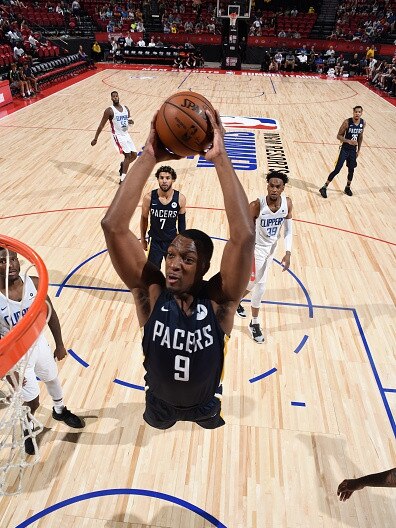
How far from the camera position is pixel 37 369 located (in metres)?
3.30

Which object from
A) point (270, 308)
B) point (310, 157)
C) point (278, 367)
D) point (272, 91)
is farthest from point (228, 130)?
point (278, 367)

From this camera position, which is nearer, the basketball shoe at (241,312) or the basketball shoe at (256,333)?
the basketball shoe at (256,333)

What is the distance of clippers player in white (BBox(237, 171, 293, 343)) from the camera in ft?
14.6

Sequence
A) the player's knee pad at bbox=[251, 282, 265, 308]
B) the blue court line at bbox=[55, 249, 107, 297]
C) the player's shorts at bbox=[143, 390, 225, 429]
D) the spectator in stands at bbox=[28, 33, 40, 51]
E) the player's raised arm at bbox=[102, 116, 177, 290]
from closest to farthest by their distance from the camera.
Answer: the player's raised arm at bbox=[102, 116, 177, 290], the player's shorts at bbox=[143, 390, 225, 429], the player's knee pad at bbox=[251, 282, 265, 308], the blue court line at bbox=[55, 249, 107, 297], the spectator in stands at bbox=[28, 33, 40, 51]

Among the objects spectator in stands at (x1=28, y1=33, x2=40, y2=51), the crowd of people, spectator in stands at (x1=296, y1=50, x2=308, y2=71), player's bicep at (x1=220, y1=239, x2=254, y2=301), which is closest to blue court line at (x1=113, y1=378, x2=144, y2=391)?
player's bicep at (x1=220, y1=239, x2=254, y2=301)

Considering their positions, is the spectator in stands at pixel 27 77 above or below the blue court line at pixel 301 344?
above

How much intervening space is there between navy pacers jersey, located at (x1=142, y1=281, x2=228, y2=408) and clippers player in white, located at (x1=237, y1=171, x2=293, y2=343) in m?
2.50

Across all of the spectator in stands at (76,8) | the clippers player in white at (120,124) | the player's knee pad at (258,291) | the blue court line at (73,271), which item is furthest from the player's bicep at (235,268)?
the spectator in stands at (76,8)

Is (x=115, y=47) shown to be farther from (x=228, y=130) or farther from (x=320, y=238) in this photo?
(x=320, y=238)

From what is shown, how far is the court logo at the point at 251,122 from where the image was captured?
1369cm

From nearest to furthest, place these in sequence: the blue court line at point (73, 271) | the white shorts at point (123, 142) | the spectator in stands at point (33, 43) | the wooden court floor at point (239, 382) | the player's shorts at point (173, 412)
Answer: the player's shorts at point (173, 412) < the wooden court floor at point (239, 382) < the blue court line at point (73, 271) < the white shorts at point (123, 142) < the spectator in stands at point (33, 43)

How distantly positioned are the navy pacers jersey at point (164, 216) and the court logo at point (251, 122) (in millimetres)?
9622

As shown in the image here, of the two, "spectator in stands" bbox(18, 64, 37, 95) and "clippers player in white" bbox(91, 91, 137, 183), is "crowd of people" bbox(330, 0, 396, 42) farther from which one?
"clippers player in white" bbox(91, 91, 137, 183)

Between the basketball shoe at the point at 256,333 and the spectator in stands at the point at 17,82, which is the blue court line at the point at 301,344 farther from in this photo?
the spectator in stands at the point at 17,82
